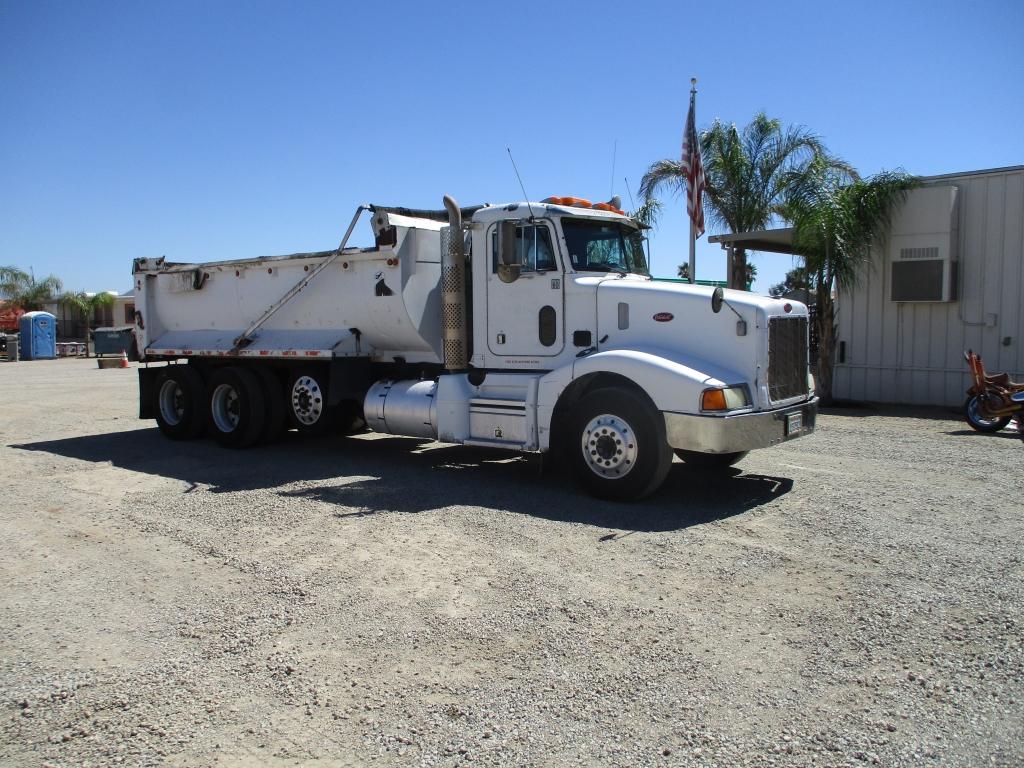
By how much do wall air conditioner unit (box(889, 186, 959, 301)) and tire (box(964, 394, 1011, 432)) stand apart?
3235mm

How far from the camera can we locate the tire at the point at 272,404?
36.8 ft

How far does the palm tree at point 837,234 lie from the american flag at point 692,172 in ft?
6.74

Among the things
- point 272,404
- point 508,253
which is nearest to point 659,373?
point 508,253

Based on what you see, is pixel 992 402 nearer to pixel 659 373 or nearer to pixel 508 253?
pixel 659 373

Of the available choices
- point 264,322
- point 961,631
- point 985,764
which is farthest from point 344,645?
point 264,322

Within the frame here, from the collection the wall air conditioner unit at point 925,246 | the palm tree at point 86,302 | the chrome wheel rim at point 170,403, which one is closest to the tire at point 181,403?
the chrome wheel rim at point 170,403

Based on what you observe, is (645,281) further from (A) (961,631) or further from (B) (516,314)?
(A) (961,631)

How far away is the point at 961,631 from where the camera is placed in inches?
180

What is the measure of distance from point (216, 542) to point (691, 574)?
3.65m

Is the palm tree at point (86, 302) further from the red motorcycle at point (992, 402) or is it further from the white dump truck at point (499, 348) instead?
the red motorcycle at point (992, 402)

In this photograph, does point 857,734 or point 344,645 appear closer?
point 857,734

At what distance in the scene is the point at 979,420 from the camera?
12.2m

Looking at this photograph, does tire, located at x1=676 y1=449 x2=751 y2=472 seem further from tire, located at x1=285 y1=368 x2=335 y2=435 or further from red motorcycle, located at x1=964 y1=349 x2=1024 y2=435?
red motorcycle, located at x1=964 y1=349 x2=1024 y2=435

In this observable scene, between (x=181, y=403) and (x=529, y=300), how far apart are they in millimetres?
6259
